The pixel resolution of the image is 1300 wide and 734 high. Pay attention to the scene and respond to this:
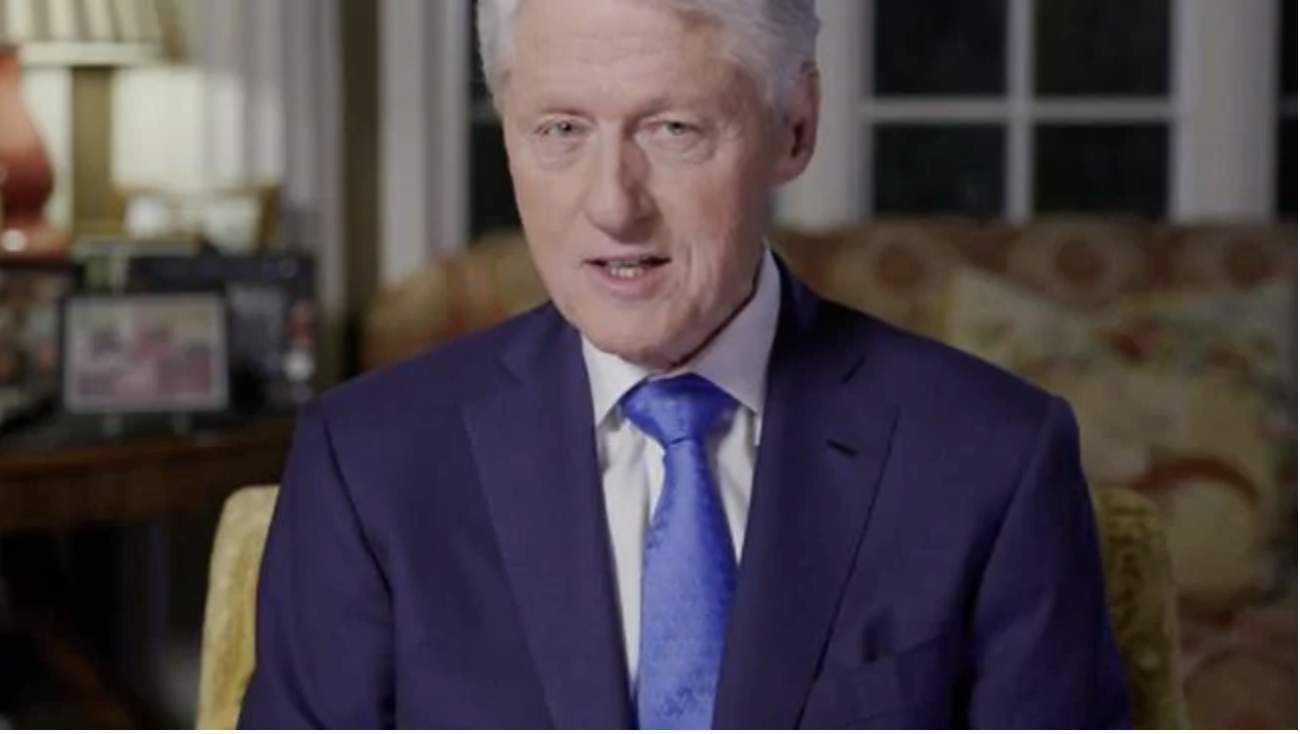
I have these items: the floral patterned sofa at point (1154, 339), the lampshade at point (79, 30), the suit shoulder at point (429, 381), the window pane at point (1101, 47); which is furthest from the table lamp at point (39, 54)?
the suit shoulder at point (429, 381)

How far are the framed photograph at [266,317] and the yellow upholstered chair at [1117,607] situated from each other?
5.43 feet

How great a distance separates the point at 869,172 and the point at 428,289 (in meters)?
0.84

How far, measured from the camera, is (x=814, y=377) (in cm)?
120

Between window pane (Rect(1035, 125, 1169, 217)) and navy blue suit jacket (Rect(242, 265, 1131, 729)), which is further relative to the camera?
window pane (Rect(1035, 125, 1169, 217))

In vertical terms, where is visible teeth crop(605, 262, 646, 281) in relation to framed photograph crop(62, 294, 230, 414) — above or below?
above

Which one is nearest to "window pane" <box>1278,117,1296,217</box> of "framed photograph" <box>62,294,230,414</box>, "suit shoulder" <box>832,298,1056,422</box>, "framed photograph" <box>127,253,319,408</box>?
"framed photograph" <box>127,253,319,408</box>

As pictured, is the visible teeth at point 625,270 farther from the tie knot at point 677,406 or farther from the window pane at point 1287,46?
the window pane at point 1287,46

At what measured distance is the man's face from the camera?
1.02 m

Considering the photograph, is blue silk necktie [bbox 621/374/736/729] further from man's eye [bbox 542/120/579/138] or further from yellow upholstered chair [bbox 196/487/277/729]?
yellow upholstered chair [bbox 196/487/277/729]

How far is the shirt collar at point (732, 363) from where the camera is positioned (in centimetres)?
115

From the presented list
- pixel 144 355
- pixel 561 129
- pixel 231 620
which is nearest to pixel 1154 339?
pixel 144 355

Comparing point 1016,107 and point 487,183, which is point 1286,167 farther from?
point 487,183

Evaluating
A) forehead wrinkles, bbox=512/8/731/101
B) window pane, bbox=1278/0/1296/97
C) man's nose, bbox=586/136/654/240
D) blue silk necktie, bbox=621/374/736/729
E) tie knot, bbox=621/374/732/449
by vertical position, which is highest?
window pane, bbox=1278/0/1296/97

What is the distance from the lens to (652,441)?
45.8 inches
